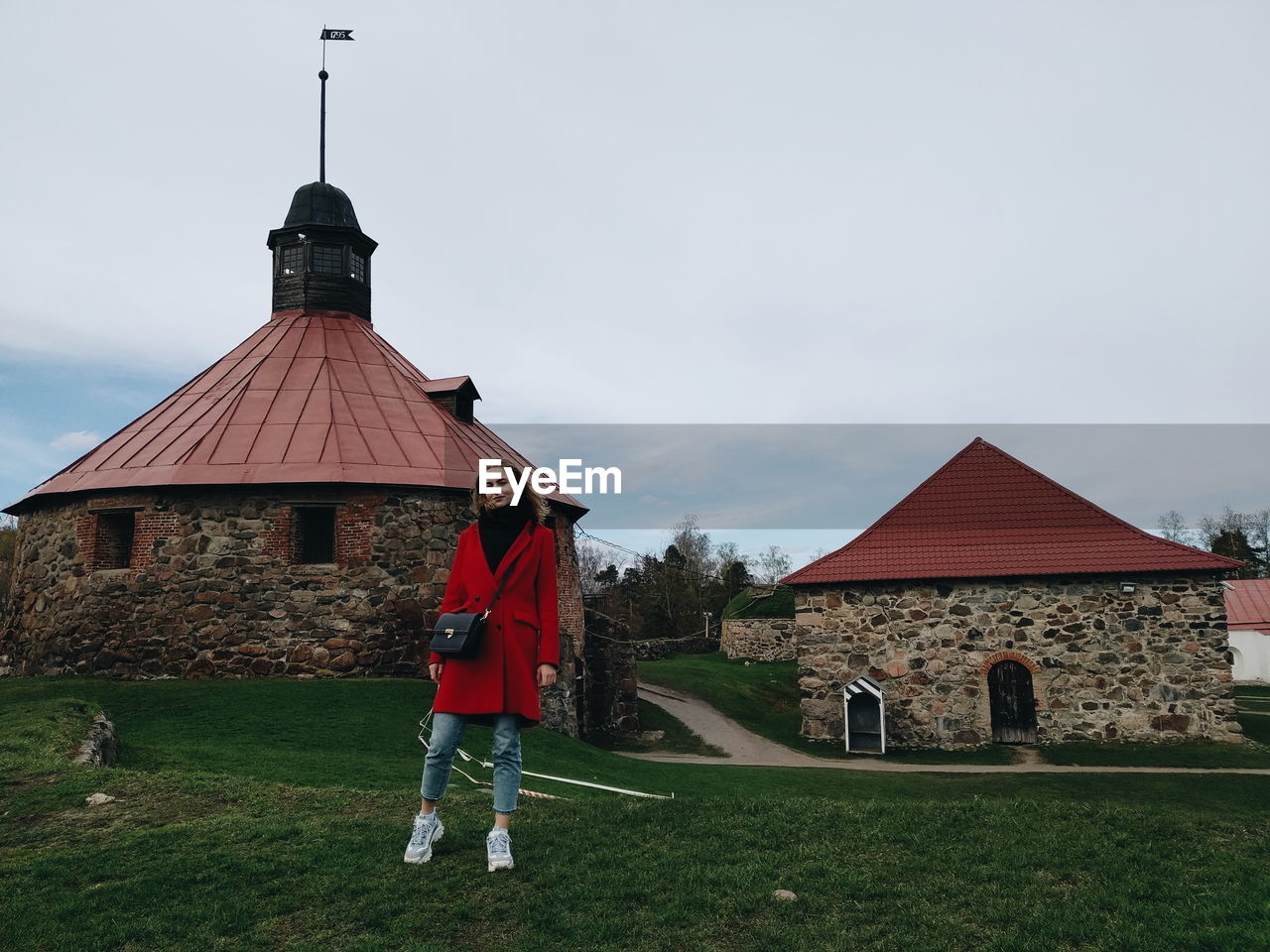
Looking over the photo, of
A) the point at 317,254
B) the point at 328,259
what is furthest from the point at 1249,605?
the point at 317,254

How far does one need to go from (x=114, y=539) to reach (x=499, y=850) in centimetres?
1383

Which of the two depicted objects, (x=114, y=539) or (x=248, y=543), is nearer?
(x=248, y=543)

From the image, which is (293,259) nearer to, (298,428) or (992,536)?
(298,428)

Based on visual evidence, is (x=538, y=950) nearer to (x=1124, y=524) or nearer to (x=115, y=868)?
(x=115, y=868)

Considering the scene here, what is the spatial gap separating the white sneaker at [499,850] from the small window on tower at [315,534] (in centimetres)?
1137

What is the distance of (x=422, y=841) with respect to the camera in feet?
15.5

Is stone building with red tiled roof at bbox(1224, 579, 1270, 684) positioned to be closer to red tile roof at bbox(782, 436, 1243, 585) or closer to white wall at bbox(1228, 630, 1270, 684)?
white wall at bbox(1228, 630, 1270, 684)

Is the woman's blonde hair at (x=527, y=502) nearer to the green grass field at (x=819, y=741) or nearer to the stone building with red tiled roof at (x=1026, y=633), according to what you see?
the green grass field at (x=819, y=741)

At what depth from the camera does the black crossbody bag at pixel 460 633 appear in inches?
179

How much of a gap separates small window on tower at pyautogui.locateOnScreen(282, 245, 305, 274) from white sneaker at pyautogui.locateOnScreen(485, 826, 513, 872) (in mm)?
18421

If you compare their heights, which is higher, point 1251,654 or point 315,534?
point 315,534

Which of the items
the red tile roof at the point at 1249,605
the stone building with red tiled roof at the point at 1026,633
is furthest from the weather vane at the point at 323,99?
the red tile roof at the point at 1249,605

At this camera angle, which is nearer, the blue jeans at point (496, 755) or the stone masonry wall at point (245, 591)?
the blue jeans at point (496, 755)

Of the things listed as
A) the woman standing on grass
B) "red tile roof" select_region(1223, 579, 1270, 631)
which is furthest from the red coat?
"red tile roof" select_region(1223, 579, 1270, 631)
